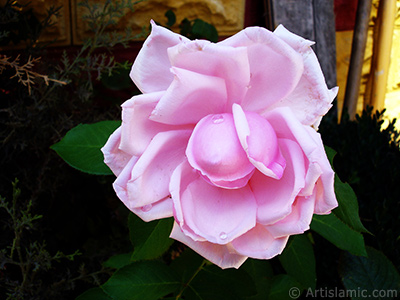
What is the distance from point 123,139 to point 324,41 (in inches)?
65.8

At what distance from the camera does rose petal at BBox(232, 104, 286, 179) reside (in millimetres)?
454

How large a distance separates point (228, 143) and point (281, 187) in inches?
3.7

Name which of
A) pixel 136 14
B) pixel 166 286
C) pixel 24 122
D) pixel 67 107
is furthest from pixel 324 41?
pixel 166 286

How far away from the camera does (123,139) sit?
490 millimetres

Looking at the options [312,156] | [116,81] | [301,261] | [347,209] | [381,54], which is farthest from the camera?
[381,54]

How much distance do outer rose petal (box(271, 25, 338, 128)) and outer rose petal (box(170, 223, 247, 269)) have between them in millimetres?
195

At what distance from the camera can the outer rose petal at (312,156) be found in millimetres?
444

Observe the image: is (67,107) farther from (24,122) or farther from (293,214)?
(293,214)

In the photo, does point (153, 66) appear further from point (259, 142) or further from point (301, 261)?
point (301, 261)

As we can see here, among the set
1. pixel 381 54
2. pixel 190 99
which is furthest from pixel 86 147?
pixel 381 54

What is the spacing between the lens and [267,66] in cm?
52

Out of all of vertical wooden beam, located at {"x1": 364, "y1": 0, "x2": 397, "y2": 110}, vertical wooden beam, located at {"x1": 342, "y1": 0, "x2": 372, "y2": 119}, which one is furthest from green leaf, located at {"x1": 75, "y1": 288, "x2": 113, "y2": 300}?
vertical wooden beam, located at {"x1": 364, "y1": 0, "x2": 397, "y2": 110}

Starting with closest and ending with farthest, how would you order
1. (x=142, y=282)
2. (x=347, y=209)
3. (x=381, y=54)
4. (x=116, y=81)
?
1. (x=347, y=209)
2. (x=142, y=282)
3. (x=116, y=81)
4. (x=381, y=54)

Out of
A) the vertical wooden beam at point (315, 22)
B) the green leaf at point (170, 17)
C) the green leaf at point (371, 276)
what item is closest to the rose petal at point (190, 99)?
the green leaf at point (371, 276)
